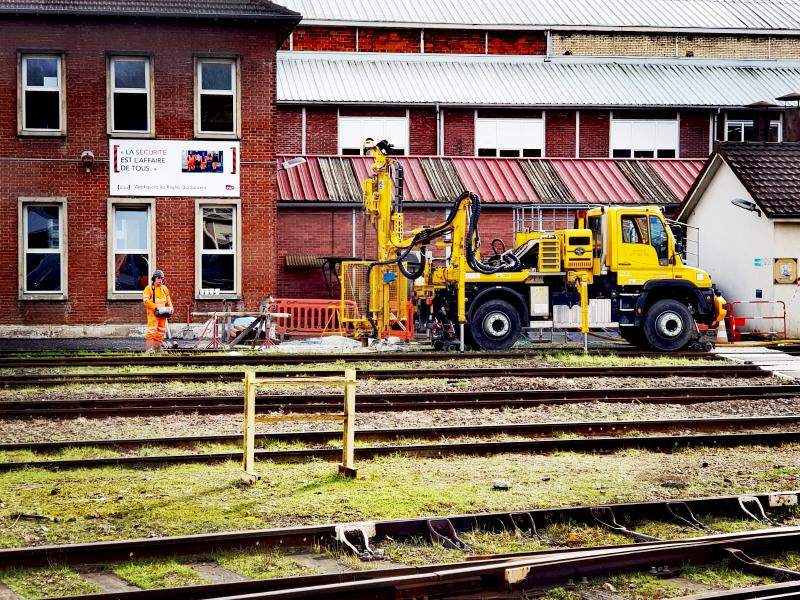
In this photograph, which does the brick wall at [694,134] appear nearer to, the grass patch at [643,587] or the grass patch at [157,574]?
the grass patch at [643,587]

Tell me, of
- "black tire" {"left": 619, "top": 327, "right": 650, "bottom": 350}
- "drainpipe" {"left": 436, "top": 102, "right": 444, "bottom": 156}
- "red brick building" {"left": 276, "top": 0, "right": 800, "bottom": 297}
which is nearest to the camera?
"black tire" {"left": 619, "top": 327, "right": 650, "bottom": 350}

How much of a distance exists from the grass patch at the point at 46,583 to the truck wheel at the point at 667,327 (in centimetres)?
1905

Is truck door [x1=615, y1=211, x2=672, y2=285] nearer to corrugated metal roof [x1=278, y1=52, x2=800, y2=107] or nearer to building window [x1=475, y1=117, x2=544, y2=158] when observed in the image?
building window [x1=475, y1=117, x2=544, y2=158]

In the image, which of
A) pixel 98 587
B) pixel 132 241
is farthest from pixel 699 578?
pixel 132 241

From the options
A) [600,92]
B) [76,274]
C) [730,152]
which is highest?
[600,92]

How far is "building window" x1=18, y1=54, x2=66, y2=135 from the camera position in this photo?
2819cm

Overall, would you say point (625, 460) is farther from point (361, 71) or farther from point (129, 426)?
point (361, 71)

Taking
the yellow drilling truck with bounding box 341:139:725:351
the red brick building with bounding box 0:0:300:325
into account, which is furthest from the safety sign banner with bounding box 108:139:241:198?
the yellow drilling truck with bounding box 341:139:725:351

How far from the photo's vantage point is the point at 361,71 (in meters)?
41.9

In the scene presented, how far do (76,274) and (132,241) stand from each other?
1.55 m

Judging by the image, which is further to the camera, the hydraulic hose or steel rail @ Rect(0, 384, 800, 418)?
the hydraulic hose

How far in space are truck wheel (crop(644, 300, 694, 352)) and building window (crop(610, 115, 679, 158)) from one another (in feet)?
53.8

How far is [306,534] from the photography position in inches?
321

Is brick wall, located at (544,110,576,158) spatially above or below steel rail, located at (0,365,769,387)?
above
